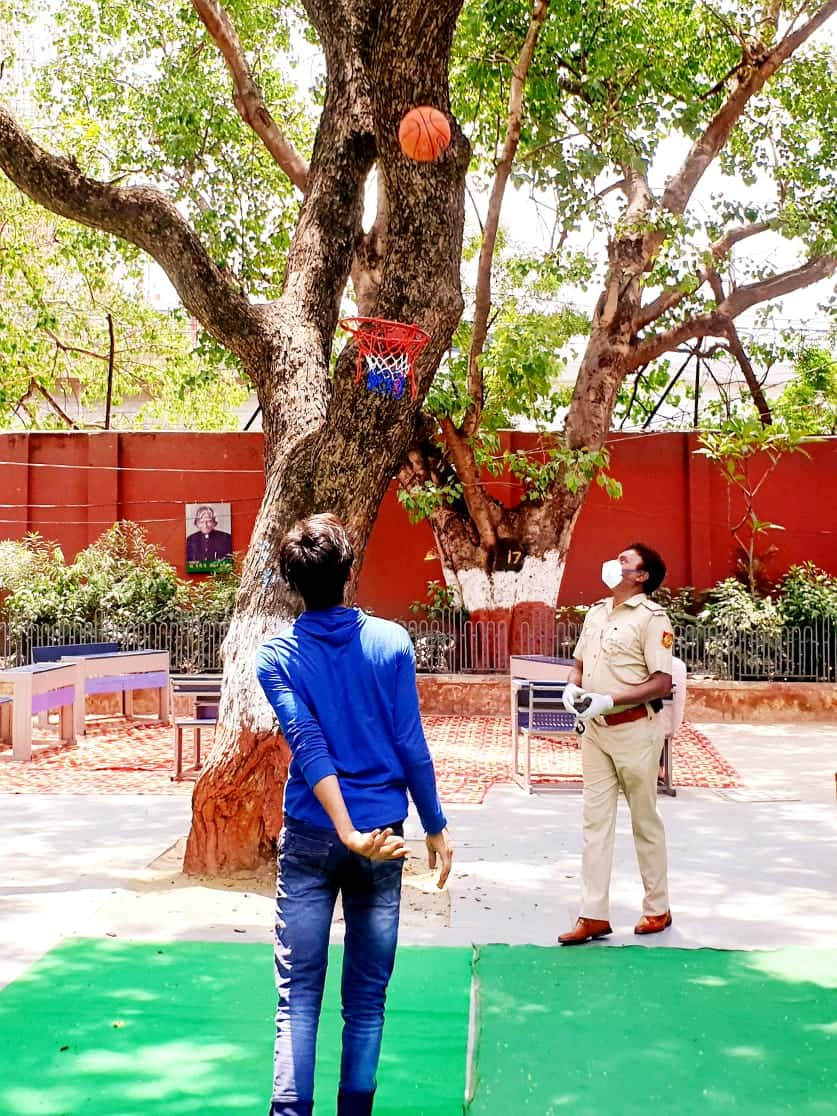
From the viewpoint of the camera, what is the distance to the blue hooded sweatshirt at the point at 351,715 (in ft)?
11.2

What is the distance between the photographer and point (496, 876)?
715 cm

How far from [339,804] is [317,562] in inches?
27.0

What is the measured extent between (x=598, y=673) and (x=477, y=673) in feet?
29.1

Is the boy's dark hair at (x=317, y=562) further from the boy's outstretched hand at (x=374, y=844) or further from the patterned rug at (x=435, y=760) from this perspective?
the patterned rug at (x=435, y=760)

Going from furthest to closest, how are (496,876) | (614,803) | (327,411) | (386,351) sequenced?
(327,411) < (386,351) < (496,876) < (614,803)

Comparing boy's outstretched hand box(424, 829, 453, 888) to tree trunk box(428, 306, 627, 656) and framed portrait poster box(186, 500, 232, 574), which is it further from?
framed portrait poster box(186, 500, 232, 574)

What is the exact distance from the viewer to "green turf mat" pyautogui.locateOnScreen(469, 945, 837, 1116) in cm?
409

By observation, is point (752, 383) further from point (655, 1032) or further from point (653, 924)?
point (655, 1032)

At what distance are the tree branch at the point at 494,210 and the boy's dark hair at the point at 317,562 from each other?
836 centimetres

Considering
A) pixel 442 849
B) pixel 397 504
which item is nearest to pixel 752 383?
pixel 397 504

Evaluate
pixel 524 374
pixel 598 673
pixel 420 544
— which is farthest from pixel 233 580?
pixel 598 673

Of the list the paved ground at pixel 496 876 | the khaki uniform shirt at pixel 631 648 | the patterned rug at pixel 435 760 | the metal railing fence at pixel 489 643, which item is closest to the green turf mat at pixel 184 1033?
the paved ground at pixel 496 876

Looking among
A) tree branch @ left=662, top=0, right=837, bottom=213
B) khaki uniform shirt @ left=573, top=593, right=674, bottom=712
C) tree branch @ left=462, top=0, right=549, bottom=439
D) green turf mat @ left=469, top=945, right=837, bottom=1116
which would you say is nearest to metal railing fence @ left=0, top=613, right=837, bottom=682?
tree branch @ left=462, top=0, right=549, bottom=439

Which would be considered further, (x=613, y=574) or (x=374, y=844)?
(x=613, y=574)
